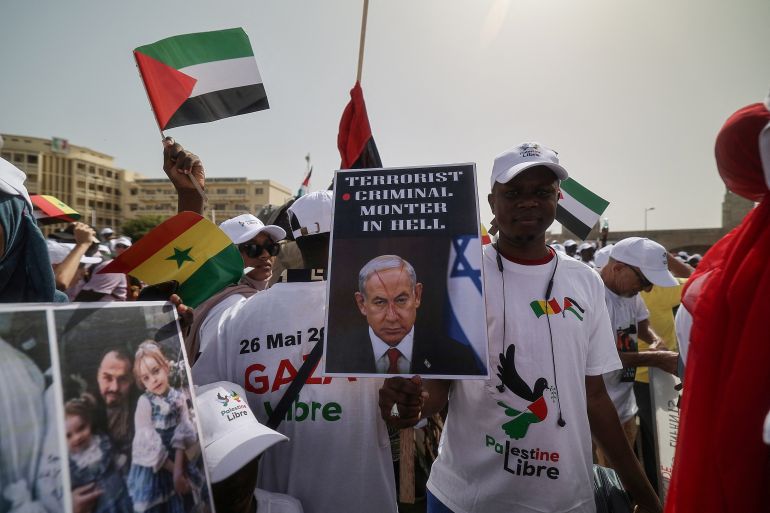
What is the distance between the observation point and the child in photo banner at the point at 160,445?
0.95 m

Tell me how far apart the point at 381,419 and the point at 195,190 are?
1.42 meters

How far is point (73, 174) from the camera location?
66750mm

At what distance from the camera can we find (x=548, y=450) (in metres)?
1.74

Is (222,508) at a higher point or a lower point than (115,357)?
lower

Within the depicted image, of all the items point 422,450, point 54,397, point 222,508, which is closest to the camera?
point 54,397

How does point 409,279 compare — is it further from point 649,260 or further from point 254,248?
point 649,260

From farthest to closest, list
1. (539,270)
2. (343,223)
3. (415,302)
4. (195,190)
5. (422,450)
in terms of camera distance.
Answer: (422,450)
(195,190)
(539,270)
(343,223)
(415,302)

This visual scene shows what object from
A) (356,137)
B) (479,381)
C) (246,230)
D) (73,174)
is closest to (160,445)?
(479,381)

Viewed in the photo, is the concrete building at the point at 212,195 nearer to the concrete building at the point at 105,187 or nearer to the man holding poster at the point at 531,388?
the concrete building at the point at 105,187

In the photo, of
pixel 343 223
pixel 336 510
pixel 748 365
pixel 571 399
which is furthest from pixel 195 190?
pixel 748 365

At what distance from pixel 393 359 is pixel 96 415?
0.85 meters

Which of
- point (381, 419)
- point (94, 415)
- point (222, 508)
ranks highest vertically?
point (94, 415)

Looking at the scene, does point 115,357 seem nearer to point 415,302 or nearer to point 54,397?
point 54,397

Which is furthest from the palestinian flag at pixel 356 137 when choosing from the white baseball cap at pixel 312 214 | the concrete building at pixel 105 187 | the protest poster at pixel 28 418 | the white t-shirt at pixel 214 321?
the concrete building at pixel 105 187
